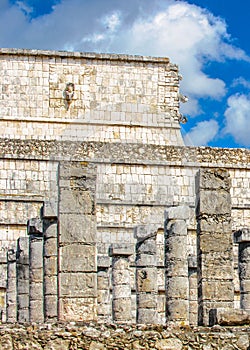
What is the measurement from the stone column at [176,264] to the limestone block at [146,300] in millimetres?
1530

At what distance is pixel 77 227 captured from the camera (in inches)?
559

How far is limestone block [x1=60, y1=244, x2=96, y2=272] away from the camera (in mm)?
14078

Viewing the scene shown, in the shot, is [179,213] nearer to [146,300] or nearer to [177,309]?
[177,309]

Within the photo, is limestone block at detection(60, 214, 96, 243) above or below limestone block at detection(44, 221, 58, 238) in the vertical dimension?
below

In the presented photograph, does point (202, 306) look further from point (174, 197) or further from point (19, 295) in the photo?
point (174, 197)

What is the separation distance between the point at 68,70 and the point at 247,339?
23.2 meters

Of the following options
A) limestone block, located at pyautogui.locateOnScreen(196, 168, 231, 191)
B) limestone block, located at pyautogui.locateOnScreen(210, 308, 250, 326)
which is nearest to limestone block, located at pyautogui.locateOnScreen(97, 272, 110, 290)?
limestone block, located at pyautogui.locateOnScreen(196, 168, 231, 191)

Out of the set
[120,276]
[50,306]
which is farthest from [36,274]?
[120,276]

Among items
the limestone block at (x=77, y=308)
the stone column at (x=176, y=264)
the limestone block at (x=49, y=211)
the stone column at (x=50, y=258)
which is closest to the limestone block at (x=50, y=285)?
the stone column at (x=50, y=258)

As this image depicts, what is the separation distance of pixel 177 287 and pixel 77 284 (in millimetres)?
5211

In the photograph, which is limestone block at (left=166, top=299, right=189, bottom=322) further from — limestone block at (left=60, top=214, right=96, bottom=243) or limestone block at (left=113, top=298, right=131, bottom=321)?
limestone block at (left=60, top=214, right=96, bottom=243)

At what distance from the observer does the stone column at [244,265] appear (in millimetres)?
19516

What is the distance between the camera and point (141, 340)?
Answer: 10.5 meters

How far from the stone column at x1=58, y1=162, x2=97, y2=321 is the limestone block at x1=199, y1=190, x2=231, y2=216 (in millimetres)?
1632
